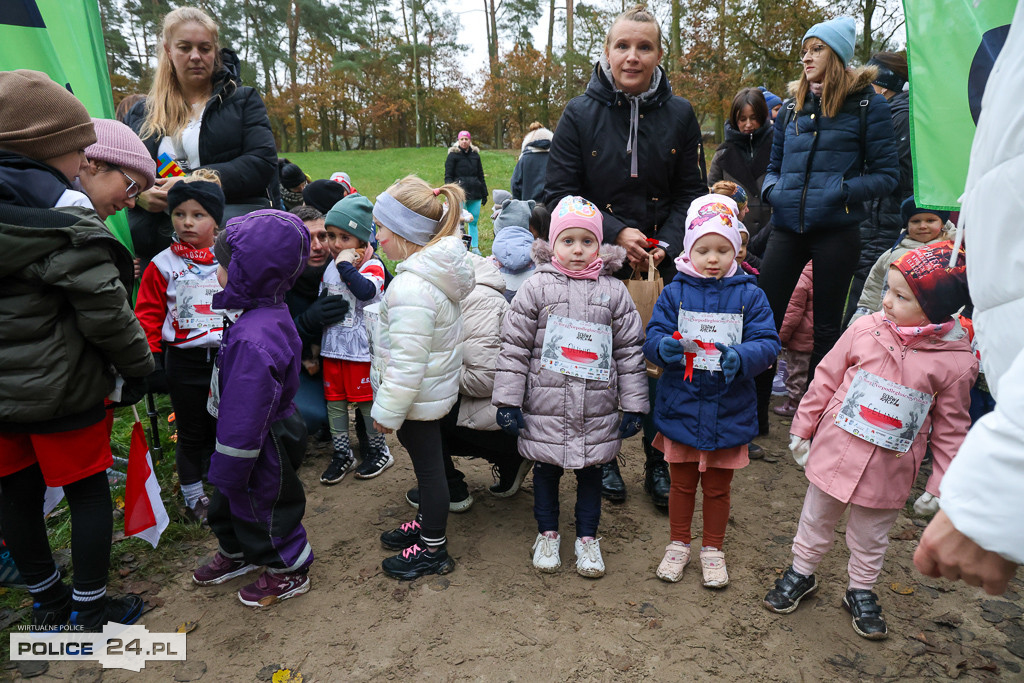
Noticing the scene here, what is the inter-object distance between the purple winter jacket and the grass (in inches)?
492

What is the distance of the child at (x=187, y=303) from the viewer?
3223 millimetres

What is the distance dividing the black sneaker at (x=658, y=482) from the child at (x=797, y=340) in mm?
1792

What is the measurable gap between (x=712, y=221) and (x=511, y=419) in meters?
1.28

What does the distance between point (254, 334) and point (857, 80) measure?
363 centimetres

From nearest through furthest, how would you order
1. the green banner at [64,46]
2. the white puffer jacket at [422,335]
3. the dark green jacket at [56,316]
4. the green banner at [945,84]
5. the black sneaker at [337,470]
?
1. the green banner at [945,84]
2. the dark green jacket at [56,316]
3. the white puffer jacket at [422,335]
4. the green banner at [64,46]
5. the black sneaker at [337,470]

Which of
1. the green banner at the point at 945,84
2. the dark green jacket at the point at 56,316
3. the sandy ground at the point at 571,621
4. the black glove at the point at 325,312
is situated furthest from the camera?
the black glove at the point at 325,312

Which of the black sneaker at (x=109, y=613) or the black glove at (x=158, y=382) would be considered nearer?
the black sneaker at (x=109, y=613)

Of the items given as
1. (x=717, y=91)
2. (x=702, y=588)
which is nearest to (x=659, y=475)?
(x=702, y=588)

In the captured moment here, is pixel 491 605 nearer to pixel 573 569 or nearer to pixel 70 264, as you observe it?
pixel 573 569

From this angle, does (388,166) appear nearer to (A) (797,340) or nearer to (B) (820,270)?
(A) (797,340)

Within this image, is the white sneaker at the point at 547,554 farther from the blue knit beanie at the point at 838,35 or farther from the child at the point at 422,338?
the blue knit beanie at the point at 838,35

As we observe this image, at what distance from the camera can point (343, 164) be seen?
24.1 metres

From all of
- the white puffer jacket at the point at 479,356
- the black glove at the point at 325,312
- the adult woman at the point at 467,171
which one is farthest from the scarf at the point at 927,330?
the adult woman at the point at 467,171

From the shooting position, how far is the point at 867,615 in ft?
8.59
